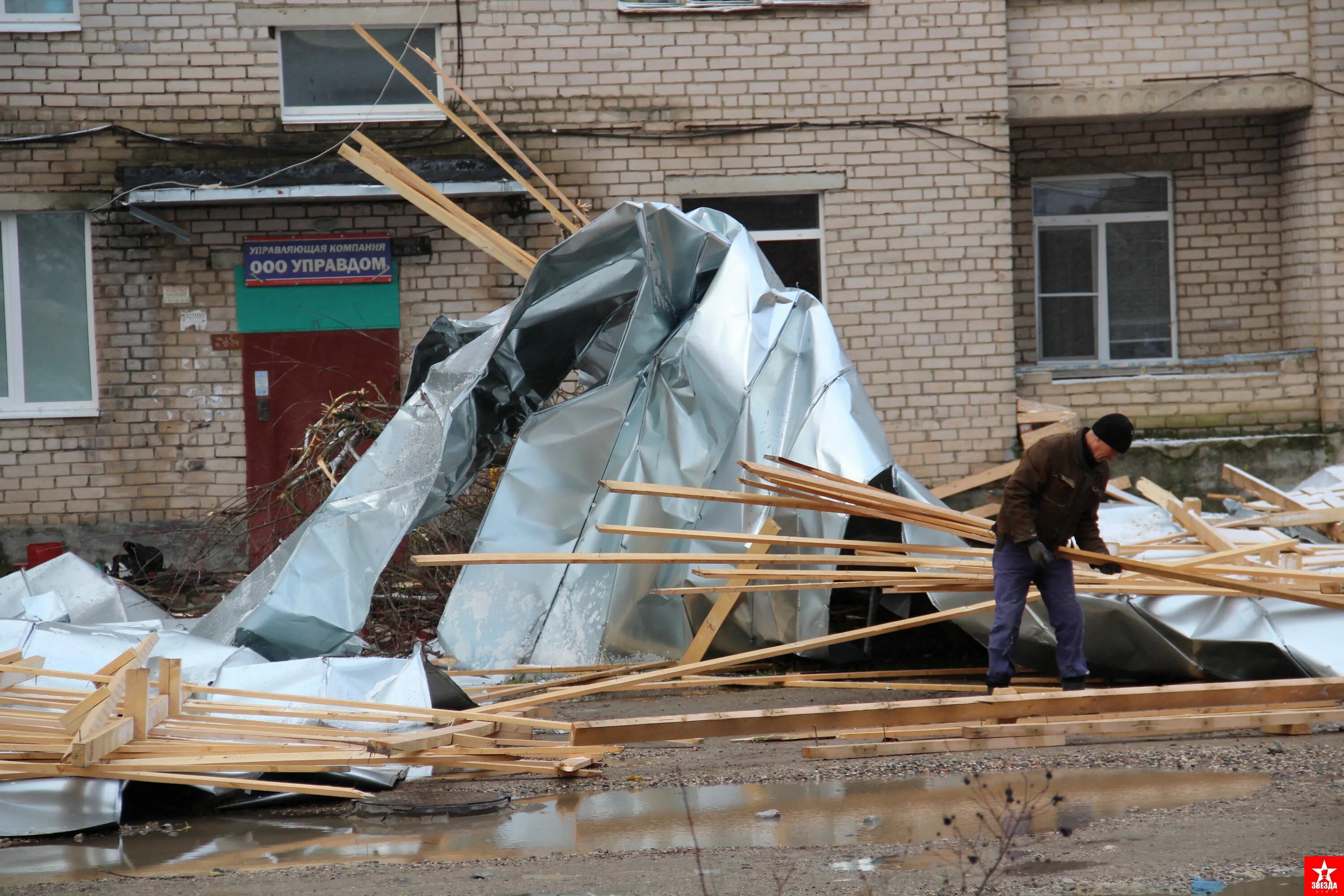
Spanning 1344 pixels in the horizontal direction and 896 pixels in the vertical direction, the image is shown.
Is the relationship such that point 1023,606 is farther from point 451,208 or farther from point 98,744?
point 451,208

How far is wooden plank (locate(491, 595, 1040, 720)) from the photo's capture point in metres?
5.72

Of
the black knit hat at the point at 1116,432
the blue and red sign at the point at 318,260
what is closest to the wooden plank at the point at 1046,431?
the black knit hat at the point at 1116,432

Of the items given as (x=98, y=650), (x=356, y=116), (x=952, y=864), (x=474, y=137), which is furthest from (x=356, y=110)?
(x=952, y=864)

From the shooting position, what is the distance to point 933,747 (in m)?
4.97

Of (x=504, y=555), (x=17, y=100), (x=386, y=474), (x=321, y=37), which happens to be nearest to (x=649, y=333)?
(x=386, y=474)

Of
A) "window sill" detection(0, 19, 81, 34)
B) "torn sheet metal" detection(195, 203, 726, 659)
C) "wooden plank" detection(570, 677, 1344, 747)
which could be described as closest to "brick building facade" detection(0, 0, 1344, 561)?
"window sill" detection(0, 19, 81, 34)

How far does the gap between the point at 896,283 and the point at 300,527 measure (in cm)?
570

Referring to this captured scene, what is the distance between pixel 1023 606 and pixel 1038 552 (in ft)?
1.11

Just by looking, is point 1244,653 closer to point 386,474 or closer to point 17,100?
point 386,474

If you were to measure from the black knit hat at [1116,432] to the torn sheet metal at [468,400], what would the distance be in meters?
2.87

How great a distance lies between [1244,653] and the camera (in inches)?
231

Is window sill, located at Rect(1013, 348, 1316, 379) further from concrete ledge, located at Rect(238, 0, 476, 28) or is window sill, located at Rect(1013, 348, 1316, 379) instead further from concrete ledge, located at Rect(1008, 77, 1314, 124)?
concrete ledge, located at Rect(238, 0, 476, 28)

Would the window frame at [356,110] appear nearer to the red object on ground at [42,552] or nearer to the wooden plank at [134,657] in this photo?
the red object on ground at [42,552]

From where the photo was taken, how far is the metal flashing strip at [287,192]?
9.59 meters
